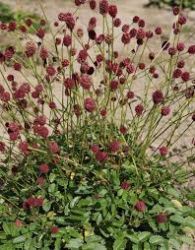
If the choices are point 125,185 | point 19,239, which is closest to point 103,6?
point 125,185

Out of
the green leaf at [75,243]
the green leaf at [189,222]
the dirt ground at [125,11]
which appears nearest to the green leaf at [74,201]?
the green leaf at [75,243]

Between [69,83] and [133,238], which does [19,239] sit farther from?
[69,83]

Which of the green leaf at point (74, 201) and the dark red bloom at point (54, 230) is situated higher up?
the green leaf at point (74, 201)

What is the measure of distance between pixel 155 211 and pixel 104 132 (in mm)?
595

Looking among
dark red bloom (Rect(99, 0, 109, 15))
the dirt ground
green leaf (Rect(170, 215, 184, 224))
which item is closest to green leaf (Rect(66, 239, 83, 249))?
green leaf (Rect(170, 215, 184, 224))

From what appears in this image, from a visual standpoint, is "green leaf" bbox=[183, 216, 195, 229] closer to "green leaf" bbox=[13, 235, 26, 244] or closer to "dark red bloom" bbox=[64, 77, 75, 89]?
"green leaf" bbox=[13, 235, 26, 244]

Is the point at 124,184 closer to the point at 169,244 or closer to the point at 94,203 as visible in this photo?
the point at 94,203

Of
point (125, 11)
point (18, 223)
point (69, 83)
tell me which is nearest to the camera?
point (69, 83)

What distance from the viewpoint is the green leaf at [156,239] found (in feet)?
10.0

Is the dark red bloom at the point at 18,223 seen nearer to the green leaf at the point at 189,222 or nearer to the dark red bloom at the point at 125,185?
the dark red bloom at the point at 125,185

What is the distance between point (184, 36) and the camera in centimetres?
622

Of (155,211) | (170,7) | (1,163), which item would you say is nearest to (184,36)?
(170,7)

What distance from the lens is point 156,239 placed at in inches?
121

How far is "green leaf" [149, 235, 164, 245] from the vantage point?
10.0 ft
